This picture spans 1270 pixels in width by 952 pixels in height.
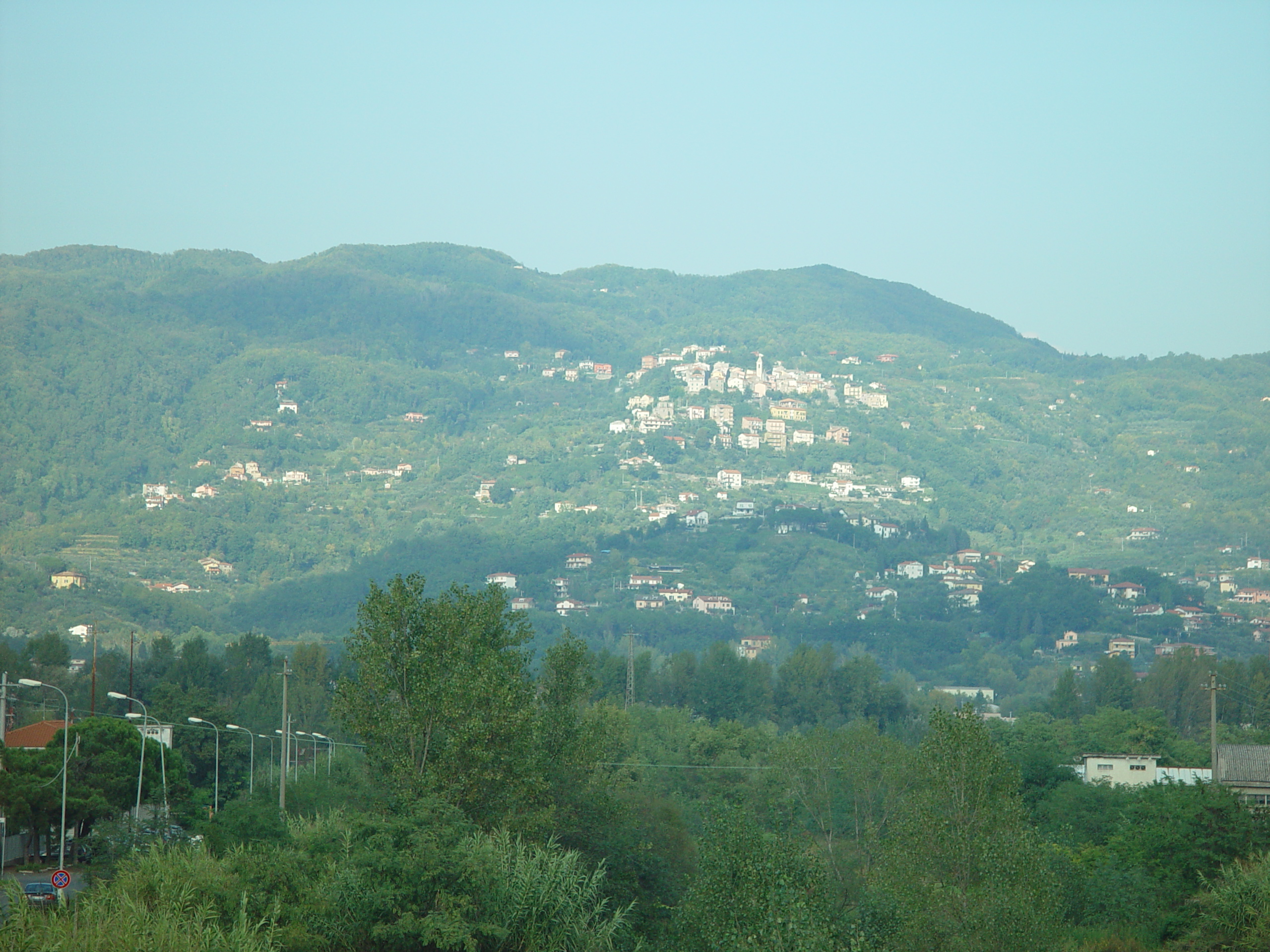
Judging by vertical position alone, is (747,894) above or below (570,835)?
above

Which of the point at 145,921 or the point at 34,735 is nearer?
the point at 145,921

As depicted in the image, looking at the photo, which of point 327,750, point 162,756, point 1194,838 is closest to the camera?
point 1194,838

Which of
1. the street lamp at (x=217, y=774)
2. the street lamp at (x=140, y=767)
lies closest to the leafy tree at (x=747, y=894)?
the street lamp at (x=140, y=767)

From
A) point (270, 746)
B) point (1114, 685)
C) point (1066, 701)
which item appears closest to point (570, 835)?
point (270, 746)

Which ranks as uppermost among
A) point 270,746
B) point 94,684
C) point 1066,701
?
point 94,684

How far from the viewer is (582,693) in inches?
1443

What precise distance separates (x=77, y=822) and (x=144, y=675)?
4411 cm

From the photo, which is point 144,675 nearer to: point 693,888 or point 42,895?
point 42,895

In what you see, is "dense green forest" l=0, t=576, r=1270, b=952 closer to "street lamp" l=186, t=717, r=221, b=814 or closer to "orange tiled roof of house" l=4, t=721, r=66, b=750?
"street lamp" l=186, t=717, r=221, b=814

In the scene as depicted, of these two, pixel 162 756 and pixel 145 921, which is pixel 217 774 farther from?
pixel 145 921

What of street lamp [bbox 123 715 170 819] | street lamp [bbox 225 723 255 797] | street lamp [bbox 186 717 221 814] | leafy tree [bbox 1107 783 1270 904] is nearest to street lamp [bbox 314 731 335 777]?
street lamp [bbox 225 723 255 797]

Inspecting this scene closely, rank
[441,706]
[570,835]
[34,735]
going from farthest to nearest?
[34,735], [570,835], [441,706]

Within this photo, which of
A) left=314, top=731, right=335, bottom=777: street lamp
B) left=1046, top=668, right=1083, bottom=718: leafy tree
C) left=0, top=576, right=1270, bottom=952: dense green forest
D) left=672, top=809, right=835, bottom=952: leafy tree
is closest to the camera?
left=672, top=809, right=835, bottom=952: leafy tree

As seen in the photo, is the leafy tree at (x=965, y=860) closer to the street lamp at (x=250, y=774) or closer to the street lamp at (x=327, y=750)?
the street lamp at (x=250, y=774)
